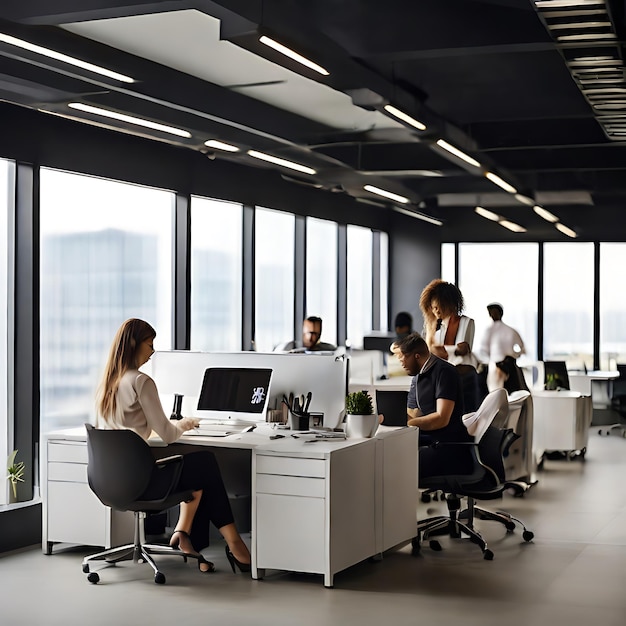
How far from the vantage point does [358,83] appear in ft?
22.4

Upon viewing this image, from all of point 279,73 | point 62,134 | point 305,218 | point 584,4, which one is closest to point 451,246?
point 305,218

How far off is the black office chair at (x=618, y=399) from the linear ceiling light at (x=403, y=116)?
7.12m

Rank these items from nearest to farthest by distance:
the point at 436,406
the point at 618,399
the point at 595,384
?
1. the point at 436,406
2. the point at 618,399
3. the point at 595,384

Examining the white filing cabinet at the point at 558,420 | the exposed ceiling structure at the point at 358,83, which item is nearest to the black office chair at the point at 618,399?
the exposed ceiling structure at the point at 358,83

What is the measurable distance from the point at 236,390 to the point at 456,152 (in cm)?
376

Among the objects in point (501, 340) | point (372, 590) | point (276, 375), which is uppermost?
point (501, 340)

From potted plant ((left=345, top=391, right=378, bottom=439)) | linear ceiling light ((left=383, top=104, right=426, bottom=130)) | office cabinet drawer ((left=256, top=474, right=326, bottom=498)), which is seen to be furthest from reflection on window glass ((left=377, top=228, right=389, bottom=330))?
office cabinet drawer ((left=256, top=474, right=326, bottom=498))

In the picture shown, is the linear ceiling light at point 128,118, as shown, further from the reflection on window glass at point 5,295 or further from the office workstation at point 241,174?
the reflection on window glass at point 5,295

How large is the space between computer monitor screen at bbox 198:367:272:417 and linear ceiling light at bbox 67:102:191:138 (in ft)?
6.22

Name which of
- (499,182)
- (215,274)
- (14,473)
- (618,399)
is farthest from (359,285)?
(14,473)

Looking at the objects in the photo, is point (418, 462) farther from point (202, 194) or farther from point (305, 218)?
point (305, 218)

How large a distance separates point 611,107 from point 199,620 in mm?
4374

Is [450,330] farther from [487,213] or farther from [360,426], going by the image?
[487,213]

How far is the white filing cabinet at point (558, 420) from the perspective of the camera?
10875 millimetres
